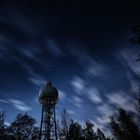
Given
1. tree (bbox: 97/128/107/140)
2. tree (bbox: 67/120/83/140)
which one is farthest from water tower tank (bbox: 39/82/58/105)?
tree (bbox: 97/128/107/140)

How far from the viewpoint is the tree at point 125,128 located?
38156 millimetres

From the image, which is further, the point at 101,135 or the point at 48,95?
the point at 101,135

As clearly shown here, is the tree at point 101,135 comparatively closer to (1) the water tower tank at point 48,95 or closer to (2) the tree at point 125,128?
(2) the tree at point 125,128

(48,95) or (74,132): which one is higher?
(48,95)

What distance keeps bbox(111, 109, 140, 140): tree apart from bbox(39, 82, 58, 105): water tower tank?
15057 millimetres

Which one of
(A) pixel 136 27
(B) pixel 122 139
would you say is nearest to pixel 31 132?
(B) pixel 122 139

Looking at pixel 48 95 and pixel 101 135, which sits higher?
pixel 48 95

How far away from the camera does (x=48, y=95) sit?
37.5 metres

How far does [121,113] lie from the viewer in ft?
135

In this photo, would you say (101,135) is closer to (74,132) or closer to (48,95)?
(74,132)

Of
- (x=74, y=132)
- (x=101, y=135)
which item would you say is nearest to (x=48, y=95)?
(x=74, y=132)

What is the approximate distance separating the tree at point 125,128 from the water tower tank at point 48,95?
15.1m

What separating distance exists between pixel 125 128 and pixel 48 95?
708 inches

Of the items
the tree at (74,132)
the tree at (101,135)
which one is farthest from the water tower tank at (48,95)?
the tree at (101,135)
